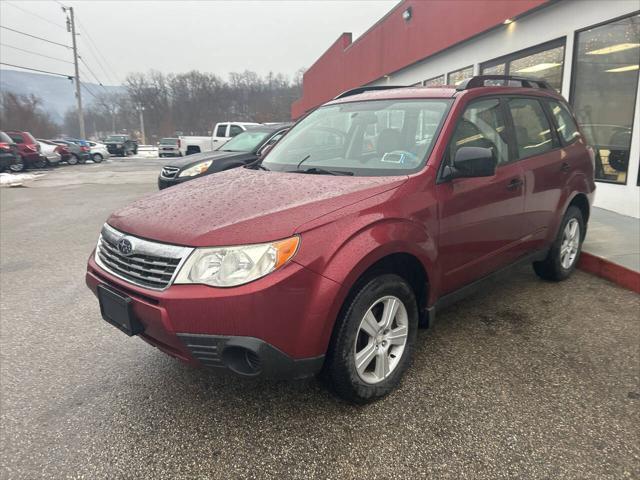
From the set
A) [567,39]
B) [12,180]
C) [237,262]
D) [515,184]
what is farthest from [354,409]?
[12,180]

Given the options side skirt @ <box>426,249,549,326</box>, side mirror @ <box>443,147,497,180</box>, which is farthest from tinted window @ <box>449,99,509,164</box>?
side skirt @ <box>426,249,549,326</box>

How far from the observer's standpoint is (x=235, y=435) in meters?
2.37

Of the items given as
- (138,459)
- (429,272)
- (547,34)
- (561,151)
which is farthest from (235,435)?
(547,34)

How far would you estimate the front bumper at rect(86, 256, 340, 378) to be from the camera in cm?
201

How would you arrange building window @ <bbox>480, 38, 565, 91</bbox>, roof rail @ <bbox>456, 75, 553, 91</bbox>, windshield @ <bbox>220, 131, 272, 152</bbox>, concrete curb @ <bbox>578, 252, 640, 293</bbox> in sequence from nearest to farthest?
roof rail @ <bbox>456, 75, 553, 91</bbox>
concrete curb @ <bbox>578, 252, 640, 293</bbox>
building window @ <bbox>480, 38, 565, 91</bbox>
windshield @ <bbox>220, 131, 272, 152</bbox>

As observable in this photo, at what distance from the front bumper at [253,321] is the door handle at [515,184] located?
1853 mm

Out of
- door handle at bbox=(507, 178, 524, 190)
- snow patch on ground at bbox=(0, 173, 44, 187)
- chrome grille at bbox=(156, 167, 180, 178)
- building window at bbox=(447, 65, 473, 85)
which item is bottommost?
snow patch on ground at bbox=(0, 173, 44, 187)

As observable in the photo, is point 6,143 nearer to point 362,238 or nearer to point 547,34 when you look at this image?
point 547,34

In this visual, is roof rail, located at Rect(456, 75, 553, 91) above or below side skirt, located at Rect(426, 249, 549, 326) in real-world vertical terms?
above

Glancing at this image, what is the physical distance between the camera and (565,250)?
14.6 ft

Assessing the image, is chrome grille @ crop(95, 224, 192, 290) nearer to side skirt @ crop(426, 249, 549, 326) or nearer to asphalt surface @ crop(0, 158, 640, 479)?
asphalt surface @ crop(0, 158, 640, 479)

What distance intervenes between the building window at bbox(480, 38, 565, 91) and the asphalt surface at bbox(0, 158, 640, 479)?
604 centimetres

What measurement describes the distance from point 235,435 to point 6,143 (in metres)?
21.1

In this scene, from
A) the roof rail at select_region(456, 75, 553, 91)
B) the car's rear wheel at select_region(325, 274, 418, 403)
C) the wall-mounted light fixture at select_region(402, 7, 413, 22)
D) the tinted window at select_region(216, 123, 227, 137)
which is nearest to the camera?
the car's rear wheel at select_region(325, 274, 418, 403)
